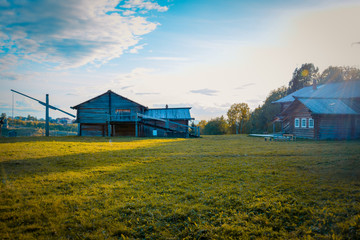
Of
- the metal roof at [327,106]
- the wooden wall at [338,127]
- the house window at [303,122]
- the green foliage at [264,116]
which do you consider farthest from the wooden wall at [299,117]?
the green foliage at [264,116]

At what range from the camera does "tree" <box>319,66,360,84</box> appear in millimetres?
59750

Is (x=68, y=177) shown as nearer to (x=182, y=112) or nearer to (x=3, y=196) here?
(x=3, y=196)

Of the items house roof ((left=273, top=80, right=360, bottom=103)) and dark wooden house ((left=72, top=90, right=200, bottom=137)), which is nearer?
dark wooden house ((left=72, top=90, right=200, bottom=137))

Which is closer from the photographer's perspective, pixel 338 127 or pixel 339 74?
pixel 338 127

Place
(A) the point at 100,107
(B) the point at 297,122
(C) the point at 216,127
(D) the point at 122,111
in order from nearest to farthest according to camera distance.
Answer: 1. (B) the point at 297,122
2. (A) the point at 100,107
3. (D) the point at 122,111
4. (C) the point at 216,127

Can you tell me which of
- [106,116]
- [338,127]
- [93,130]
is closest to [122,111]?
[106,116]

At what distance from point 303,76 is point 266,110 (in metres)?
20.7

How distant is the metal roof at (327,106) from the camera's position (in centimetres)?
2739

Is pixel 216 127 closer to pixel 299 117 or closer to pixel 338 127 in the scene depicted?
pixel 299 117

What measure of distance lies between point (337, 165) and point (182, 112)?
102 ft

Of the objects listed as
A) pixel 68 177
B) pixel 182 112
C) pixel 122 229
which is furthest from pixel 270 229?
pixel 182 112

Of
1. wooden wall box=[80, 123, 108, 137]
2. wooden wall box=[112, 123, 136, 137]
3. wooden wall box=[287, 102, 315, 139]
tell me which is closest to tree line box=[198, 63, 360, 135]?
wooden wall box=[287, 102, 315, 139]

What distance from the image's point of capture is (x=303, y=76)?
67250 mm

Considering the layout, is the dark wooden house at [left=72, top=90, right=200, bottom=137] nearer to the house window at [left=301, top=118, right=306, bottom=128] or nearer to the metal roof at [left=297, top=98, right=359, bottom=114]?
the house window at [left=301, top=118, right=306, bottom=128]
